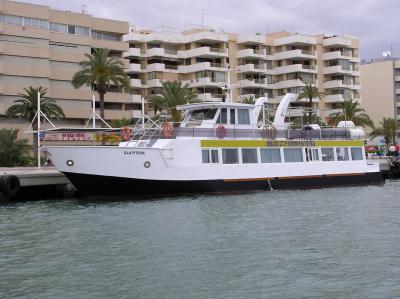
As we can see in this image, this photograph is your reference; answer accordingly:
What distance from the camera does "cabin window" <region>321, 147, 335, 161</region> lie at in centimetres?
4153

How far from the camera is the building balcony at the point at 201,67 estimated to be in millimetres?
95312

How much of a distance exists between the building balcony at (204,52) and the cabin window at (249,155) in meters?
59.7

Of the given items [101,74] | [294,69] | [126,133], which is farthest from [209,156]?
[294,69]

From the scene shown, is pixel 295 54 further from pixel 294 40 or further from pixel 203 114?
pixel 203 114

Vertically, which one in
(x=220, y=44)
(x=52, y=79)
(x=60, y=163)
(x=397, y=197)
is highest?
(x=220, y=44)

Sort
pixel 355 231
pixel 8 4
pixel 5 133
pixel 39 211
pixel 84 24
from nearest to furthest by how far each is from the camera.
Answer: pixel 355 231 → pixel 39 211 → pixel 5 133 → pixel 8 4 → pixel 84 24

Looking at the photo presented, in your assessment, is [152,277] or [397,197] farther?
[397,197]

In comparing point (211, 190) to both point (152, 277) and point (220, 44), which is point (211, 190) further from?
point (220, 44)

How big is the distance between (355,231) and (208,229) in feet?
16.2

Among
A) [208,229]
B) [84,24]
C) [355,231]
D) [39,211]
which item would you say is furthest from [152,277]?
[84,24]

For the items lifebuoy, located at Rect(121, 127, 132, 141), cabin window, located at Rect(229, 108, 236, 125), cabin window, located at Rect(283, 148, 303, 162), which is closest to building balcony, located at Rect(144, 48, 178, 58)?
cabin window, located at Rect(283, 148, 303, 162)

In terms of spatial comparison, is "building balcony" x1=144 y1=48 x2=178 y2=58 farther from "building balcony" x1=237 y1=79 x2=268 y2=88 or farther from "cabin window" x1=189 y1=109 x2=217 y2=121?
"cabin window" x1=189 y1=109 x2=217 y2=121

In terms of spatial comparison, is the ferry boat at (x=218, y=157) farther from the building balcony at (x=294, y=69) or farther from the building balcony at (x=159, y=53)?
the building balcony at (x=294, y=69)

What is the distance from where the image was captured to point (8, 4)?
3000 inches
